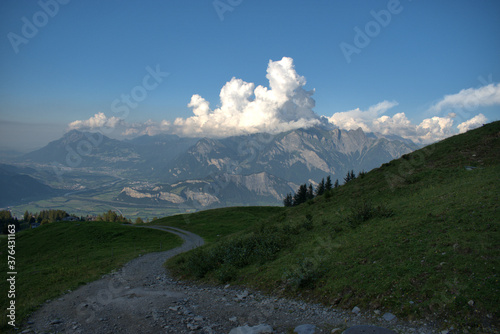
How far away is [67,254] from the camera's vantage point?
44219 mm

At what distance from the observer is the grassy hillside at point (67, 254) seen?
22306 mm

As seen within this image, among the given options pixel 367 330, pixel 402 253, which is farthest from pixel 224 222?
pixel 367 330

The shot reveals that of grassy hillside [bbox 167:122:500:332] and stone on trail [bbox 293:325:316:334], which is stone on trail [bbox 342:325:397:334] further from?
grassy hillside [bbox 167:122:500:332]

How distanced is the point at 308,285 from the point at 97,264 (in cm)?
3016

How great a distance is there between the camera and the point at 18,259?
45.9 m

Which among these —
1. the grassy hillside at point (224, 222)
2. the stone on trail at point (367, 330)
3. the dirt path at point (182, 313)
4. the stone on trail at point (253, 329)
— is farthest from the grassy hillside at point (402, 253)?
the grassy hillside at point (224, 222)

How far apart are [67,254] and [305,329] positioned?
165 feet

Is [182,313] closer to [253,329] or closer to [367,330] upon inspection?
[253,329]

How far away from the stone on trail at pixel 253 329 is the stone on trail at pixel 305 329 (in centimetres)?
106

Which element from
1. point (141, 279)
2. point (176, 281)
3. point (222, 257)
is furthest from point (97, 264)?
point (222, 257)

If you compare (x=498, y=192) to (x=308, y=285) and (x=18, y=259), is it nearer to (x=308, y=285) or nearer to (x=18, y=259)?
(x=308, y=285)

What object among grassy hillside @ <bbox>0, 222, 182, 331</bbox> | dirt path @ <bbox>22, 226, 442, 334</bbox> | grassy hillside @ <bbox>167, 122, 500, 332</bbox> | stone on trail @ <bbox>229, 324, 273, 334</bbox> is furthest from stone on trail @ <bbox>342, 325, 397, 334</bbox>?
grassy hillside @ <bbox>0, 222, 182, 331</bbox>

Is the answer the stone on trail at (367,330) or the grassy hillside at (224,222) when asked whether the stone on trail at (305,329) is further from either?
the grassy hillside at (224,222)

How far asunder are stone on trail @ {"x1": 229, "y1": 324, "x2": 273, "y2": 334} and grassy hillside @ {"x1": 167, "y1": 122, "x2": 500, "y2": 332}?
3546mm
